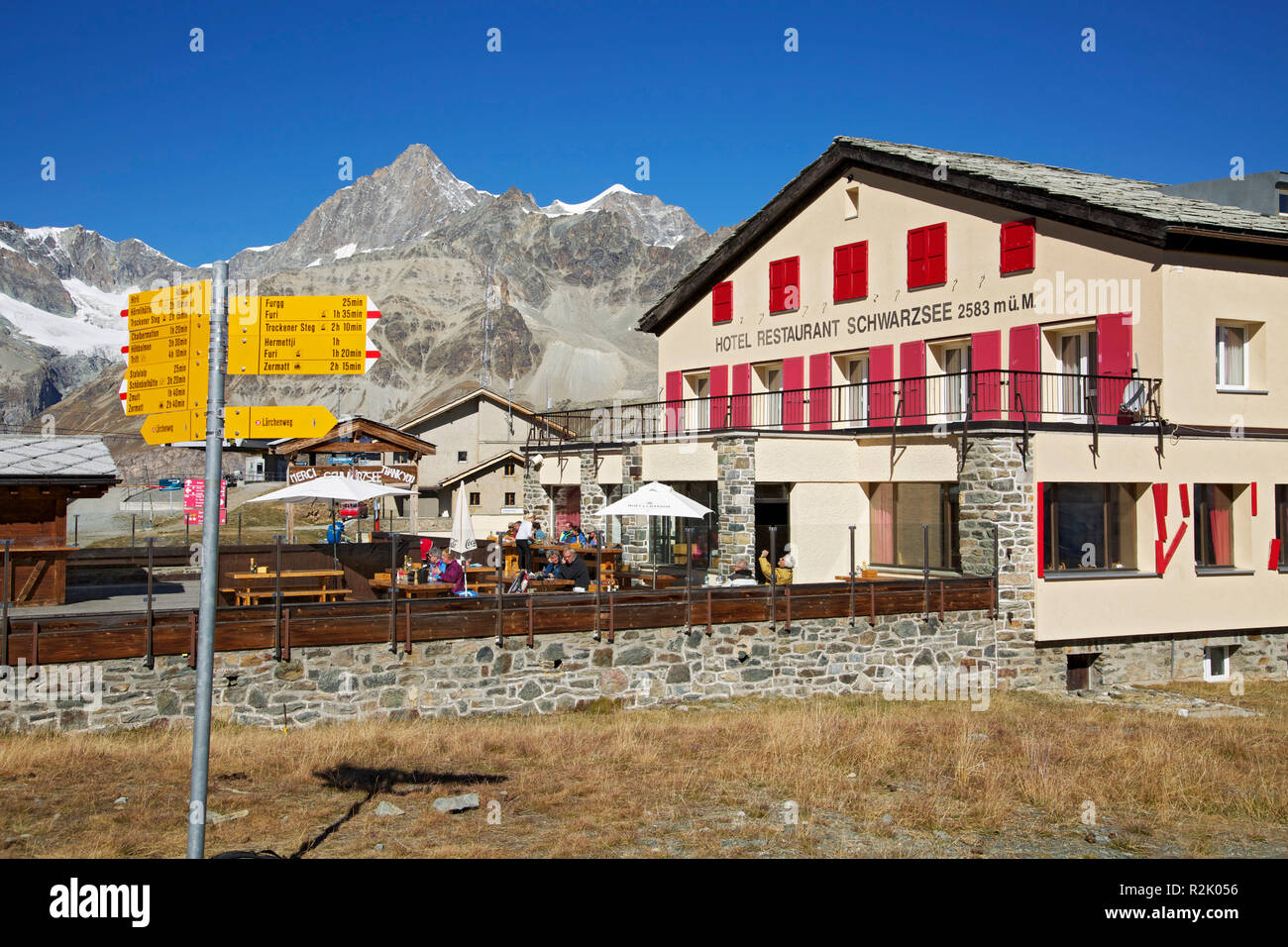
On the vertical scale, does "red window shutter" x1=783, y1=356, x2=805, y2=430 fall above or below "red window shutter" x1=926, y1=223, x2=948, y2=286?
below

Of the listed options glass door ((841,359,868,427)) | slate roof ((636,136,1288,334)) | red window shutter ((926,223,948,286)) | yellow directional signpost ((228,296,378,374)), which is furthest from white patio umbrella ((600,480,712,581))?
yellow directional signpost ((228,296,378,374))

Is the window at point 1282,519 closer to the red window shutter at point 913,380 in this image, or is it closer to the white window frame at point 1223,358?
the white window frame at point 1223,358

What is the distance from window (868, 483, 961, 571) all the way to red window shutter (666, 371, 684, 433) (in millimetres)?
8389

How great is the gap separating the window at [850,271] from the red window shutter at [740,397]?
131 inches

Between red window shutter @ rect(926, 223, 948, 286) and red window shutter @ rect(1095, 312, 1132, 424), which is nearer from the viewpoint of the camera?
red window shutter @ rect(1095, 312, 1132, 424)

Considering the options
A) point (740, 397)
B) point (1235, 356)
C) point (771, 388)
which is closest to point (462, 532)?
point (740, 397)

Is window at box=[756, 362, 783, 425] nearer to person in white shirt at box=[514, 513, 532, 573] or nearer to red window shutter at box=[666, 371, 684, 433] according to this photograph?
red window shutter at box=[666, 371, 684, 433]

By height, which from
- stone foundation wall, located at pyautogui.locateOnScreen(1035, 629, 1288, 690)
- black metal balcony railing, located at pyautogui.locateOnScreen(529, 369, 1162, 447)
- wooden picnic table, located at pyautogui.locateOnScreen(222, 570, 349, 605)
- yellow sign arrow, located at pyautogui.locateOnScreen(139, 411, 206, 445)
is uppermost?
black metal balcony railing, located at pyautogui.locateOnScreen(529, 369, 1162, 447)

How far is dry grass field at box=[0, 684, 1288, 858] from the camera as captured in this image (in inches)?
344

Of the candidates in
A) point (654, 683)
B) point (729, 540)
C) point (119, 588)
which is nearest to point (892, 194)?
point (729, 540)

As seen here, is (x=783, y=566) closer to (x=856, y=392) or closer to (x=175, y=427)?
(x=856, y=392)

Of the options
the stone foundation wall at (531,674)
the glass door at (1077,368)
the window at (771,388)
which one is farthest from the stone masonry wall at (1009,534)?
the window at (771,388)

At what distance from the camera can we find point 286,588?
17.7 metres
